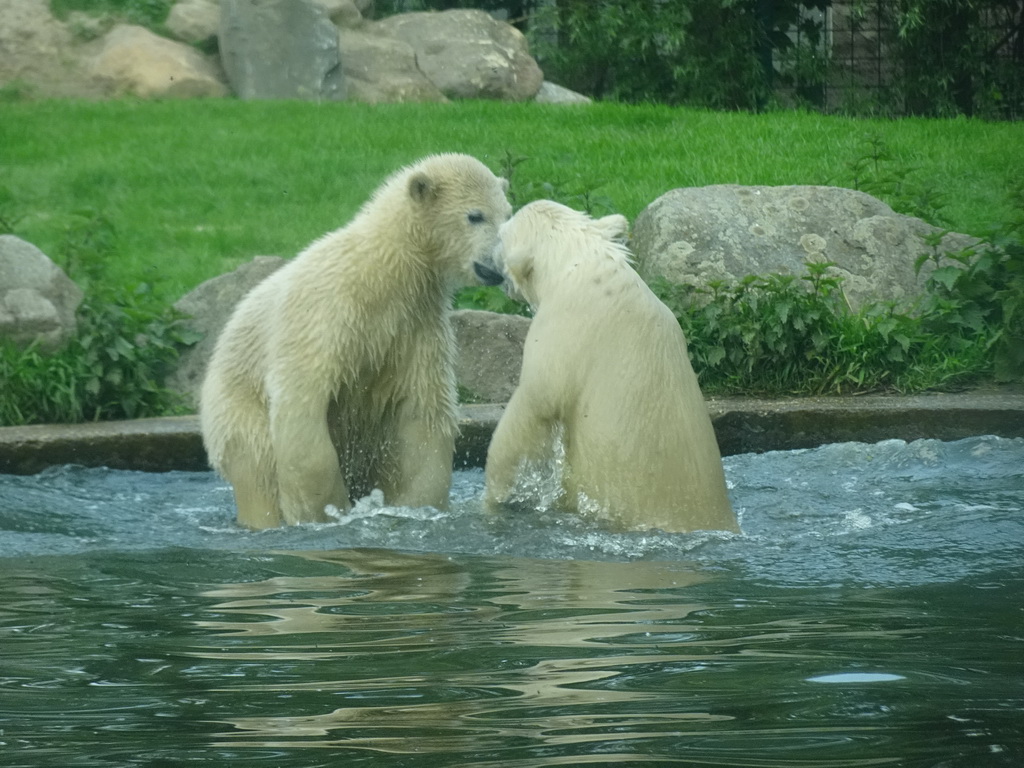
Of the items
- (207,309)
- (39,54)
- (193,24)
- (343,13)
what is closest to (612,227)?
(207,309)

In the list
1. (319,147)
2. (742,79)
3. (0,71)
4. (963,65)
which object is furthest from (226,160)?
(963,65)

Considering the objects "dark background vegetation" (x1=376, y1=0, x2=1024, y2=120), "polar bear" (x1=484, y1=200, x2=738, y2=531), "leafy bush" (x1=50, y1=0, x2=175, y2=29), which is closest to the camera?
"polar bear" (x1=484, y1=200, x2=738, y2=531)

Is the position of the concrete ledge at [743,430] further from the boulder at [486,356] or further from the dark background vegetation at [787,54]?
the dark background vegetation at [787,54]

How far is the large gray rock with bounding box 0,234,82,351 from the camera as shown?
23.6ft

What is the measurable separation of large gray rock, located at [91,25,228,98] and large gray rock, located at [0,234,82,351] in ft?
19.2

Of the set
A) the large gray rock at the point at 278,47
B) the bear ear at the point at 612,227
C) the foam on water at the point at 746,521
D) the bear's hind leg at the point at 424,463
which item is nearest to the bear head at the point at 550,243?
the bear ear at the point at 612,227

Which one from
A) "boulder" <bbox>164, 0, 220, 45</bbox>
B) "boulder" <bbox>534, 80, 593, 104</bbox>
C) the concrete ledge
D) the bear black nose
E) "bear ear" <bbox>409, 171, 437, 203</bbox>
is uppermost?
"boulder" <bbox>164, 0, 220, 45</bbox>

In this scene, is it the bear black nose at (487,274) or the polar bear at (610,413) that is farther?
the bear black nose at (487,274)

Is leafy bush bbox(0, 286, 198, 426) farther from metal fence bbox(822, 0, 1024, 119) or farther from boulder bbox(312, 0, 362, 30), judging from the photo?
metal fence bbox(822, 0, 1024, 119)

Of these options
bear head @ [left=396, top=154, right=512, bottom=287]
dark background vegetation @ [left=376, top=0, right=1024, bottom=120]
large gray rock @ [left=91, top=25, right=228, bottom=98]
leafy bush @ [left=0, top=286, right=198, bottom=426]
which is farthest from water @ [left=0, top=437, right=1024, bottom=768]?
dark background vegetation @ [left=376, top=0, right=1024, bottom=120]

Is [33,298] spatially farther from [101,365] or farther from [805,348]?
[805,348]

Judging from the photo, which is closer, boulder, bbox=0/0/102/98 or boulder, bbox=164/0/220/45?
boulder, bbox=0/0/102/98

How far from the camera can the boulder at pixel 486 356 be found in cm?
738

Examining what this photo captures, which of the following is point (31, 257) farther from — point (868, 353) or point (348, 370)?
point (868, 353)
